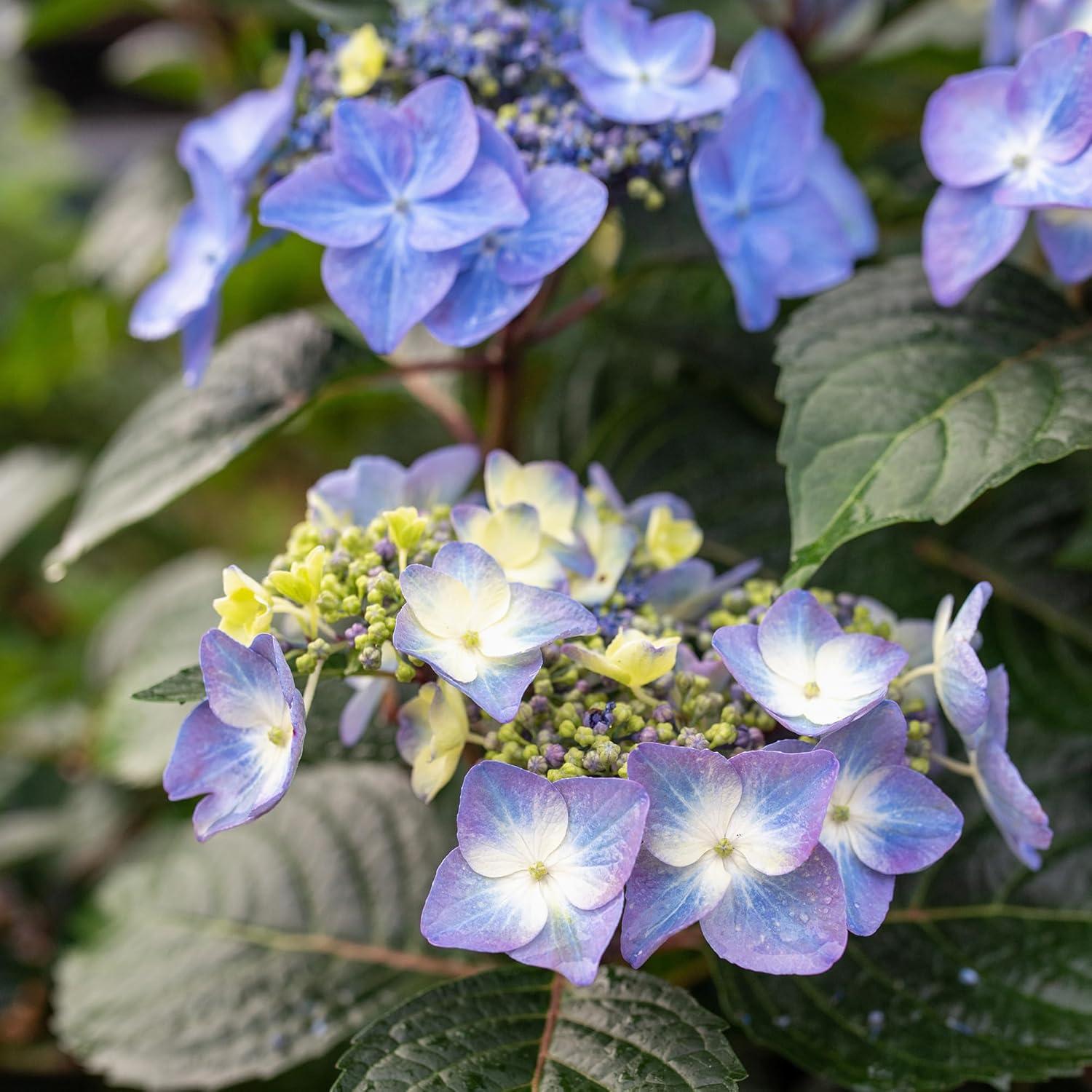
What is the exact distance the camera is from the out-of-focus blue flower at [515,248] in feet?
2.42

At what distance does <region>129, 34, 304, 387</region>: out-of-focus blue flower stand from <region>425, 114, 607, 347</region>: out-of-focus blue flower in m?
0.20

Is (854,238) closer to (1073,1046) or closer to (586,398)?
(586,398)

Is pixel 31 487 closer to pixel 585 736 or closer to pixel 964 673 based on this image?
pixel 585 736

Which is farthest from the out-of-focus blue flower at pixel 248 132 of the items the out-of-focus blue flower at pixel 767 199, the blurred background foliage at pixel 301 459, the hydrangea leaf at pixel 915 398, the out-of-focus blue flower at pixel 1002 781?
the out-of-focus blue flower at pixel 1002 781

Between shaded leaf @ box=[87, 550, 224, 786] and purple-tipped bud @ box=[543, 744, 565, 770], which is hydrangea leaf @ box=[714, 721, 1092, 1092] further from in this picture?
shaded leaf @ box=[87, 550, 224, 786]

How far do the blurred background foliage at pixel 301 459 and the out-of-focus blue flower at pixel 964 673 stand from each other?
1.04ft

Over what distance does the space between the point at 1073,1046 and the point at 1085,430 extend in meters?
0.41

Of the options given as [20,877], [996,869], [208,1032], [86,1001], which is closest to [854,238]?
[996,869]

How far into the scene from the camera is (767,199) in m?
0.89

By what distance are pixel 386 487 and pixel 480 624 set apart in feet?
0.65

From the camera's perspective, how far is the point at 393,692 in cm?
70

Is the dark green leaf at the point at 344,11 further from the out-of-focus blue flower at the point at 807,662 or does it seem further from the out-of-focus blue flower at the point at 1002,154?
the out-of-focus blue flower at the point at 807,662

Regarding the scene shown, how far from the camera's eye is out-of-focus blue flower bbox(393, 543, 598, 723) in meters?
0.57

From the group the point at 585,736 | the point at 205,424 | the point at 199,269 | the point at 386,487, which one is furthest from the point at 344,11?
the point at 585,736
